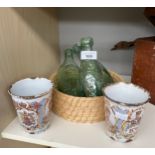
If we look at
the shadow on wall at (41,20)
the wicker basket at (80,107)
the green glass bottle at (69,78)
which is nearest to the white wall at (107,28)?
the shadow on wall at (41,20)

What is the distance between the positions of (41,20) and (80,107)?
0.94ft

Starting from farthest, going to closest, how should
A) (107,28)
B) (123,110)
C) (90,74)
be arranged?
1. (107,28)
2. (90,74)
3. (123,110)

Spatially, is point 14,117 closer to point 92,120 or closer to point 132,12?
point 92,120

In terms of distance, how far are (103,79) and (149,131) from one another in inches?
6.6

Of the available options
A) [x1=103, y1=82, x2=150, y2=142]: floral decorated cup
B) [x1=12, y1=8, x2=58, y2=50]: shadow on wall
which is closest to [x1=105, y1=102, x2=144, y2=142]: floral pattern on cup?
[x1=103, y1=82, x2=150, y2=142]: floral decorated cup

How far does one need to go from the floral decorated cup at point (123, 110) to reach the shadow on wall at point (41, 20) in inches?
10.6

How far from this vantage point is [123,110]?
18.8 inches

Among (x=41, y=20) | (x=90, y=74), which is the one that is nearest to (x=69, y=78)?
(x=90, y=74)

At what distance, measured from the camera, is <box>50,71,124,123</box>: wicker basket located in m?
0.57

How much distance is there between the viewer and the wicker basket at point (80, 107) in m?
0.57

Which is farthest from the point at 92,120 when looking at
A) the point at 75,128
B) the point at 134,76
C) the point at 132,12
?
the point at 132,12

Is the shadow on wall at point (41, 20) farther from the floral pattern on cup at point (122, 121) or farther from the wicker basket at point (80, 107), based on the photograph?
the floral pattern on cup at point (122, 121)

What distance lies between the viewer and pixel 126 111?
48cm

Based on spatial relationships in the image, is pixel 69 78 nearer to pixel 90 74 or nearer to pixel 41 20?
pixel 90 74
